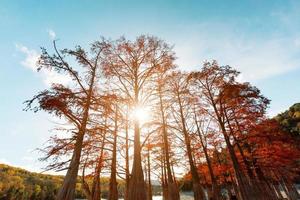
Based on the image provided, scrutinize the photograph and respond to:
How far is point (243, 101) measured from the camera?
12.5 meters

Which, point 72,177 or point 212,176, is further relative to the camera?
point 212,176

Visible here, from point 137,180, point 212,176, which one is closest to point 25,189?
point 212,176

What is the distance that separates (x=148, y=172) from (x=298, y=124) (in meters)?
33.2

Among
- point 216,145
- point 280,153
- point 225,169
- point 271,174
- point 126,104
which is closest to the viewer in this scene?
point 126,104

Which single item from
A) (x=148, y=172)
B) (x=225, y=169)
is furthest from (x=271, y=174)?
(x=148, y=172)

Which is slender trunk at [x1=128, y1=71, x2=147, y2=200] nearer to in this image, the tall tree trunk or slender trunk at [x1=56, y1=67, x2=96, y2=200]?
the tall tree trunk

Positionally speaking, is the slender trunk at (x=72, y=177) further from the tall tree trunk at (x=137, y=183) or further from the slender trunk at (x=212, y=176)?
the slender trunk at (x=212, y=176)

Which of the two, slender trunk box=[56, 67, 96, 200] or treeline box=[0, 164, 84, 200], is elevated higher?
treeline box=[0, 164, 84, 200]

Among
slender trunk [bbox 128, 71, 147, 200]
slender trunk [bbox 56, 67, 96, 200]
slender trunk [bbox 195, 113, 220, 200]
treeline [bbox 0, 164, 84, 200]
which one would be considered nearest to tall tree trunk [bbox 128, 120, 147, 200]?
slender trunk [bbox 128, 71, 147, 200]

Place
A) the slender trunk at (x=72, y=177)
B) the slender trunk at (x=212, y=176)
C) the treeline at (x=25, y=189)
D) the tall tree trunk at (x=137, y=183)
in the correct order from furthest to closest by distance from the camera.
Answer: the treeline at (x=25, y=189)
the slender trunk at (x=212, y=176)
the tall tree trunk at (x=137, y=183)
the slender trunk at (x=72, y=177)

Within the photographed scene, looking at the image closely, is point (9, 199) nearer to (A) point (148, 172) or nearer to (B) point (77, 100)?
(A) point (148, 172)

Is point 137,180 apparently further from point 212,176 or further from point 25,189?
point 25,189

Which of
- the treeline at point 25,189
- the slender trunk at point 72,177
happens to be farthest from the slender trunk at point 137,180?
the treeline at point 25,189

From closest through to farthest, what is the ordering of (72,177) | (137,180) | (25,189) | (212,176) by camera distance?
1. (72,177)
2. (137,180)
3. (212,176)
4. (25,189)
